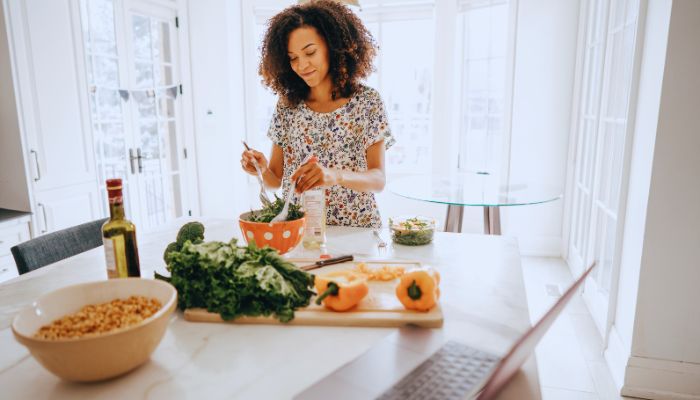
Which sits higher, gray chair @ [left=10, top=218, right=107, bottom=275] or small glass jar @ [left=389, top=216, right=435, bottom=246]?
small glass jar @ [left=389, top=216, right=435, bottom=246]

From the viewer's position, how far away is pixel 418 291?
90 centimetres

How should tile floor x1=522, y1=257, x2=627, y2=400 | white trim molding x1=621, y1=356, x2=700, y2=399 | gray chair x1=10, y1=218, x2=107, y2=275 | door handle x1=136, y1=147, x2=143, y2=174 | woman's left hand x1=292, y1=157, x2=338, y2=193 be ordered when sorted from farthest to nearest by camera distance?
door handle x1=136, y1=147, x2=143, y2=174 → tile floor x1=522, y1=257, x2=627, y2=400 → white trim molding x1=621, y1=356, x2=700, y2=399 → gray chair x1=10, y1=218, x2=107, y2=275 → woman's left hand x1=292, y1=157, x2=338, y2=193

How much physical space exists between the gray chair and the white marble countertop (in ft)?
0.54

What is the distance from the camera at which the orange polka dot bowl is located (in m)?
1.21

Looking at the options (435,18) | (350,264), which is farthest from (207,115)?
(350,264)

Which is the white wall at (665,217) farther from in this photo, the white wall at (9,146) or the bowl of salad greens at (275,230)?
the white wall at (9,146)

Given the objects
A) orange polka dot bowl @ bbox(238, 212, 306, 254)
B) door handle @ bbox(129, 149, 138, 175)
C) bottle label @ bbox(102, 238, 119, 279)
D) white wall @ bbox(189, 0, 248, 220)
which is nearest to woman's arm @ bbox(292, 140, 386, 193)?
orange polka dot bowl @ bbox(238, 212, 306, 254)

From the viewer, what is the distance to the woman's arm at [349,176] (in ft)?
4.04

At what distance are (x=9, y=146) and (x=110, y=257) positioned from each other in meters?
2.23

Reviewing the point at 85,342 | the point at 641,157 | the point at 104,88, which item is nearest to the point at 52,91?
the point at 104,88

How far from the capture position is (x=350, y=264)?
1186 mm

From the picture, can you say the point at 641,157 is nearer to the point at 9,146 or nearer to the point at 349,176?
the point at 349,176

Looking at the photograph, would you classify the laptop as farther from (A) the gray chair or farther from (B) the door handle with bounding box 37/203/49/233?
(B) the door handle with bounding box 37/203/49/233

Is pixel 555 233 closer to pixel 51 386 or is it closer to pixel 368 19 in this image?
pixel 368 19
